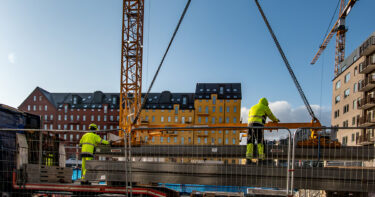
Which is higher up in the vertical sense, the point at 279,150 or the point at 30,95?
the point at 30,95

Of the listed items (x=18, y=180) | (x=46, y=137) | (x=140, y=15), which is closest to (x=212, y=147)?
(x=18, y=180)

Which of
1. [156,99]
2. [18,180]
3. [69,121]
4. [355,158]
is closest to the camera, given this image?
[355,158]

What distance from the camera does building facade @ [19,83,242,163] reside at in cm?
5595

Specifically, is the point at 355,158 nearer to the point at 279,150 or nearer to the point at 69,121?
the point at 279,150

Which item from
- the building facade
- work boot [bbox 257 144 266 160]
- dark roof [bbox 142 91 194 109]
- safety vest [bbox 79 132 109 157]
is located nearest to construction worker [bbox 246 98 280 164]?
work boot [bbox 257 144 266 160]

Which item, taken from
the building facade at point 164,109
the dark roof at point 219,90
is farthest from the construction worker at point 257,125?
the dark roof at point 219,90

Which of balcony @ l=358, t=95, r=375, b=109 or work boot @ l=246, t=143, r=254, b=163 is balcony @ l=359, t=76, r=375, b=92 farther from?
work boot @ l=246, t=143, r=254, b=163

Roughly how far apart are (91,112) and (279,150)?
212ft

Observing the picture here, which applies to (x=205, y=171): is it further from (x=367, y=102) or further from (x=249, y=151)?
(x=367, y=102)

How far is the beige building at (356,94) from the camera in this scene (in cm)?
3297

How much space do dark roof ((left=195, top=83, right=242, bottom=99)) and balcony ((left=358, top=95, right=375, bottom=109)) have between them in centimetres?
2464

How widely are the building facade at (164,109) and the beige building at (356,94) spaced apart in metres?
18.8

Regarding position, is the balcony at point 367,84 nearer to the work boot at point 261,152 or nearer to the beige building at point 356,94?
the beige building at point 356,94

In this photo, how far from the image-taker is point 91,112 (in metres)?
65.7
